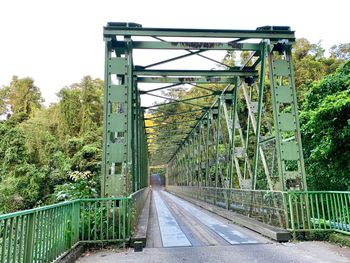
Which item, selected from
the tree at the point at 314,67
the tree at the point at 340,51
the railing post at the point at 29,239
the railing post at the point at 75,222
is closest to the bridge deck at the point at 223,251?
the railing post at the point at 75,222

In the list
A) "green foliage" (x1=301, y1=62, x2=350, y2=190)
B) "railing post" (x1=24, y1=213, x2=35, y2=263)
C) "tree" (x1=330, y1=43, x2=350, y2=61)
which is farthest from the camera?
"tree" (x1=330, y1=43, x2=350, y2=61)

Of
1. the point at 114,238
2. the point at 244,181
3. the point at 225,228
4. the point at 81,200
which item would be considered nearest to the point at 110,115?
the point at 81,200

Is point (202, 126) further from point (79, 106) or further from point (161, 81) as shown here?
point (79, 106)

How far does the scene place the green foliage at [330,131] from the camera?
6121 millimetres

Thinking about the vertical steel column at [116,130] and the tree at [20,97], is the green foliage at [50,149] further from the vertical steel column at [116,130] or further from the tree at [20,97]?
the tree at [20,97]

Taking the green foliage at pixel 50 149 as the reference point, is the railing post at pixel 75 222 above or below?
below

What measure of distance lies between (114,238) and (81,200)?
0.83m

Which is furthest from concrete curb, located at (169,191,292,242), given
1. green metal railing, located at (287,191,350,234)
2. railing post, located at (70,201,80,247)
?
railing post, located at (70,201,80,247)

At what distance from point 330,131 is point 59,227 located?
18.5 feet

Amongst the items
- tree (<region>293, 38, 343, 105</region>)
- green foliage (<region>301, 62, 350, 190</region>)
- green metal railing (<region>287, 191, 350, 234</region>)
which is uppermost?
tree (<region>293, 38, 343, 105</region>)

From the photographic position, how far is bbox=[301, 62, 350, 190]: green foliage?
20.1ft

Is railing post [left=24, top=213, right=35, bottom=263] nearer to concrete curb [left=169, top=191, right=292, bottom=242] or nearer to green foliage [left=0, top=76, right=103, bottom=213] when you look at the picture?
concrete curb [left=169, top=191, right=292, bottom=242]

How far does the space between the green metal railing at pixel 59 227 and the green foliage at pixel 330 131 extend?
14.5 feet

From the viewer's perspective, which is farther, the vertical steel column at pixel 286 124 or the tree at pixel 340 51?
the tree at pixel 340 51
